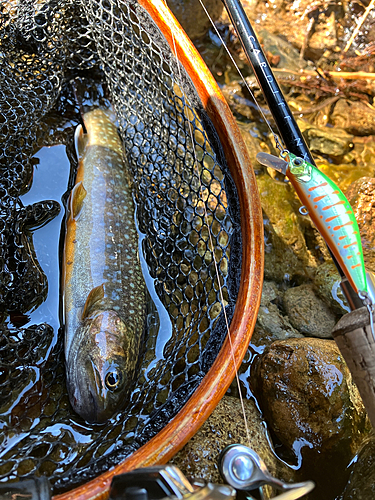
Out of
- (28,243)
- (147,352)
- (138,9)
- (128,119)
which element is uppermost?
(138,9)

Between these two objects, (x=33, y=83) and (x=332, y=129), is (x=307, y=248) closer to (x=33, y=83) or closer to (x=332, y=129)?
(x=332, y=129)

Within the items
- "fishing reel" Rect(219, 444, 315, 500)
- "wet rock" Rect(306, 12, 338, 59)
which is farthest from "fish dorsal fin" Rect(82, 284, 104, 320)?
"wet rock" Rect(306, 12, 338, 59)

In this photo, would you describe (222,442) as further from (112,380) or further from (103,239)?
(103,239)

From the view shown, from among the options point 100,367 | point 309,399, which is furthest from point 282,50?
point 100,367

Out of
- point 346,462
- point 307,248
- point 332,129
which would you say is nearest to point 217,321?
point 346,462

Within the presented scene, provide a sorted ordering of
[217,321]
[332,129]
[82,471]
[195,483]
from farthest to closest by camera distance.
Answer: [332,129] < [217,321] < [82,471] < [195,483]

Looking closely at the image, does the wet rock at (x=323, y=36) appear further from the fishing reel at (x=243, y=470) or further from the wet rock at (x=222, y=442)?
the fishing reel at (x=243, y=470)

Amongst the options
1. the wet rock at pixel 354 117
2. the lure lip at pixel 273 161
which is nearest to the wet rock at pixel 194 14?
the wet rock at pixel 354 117
